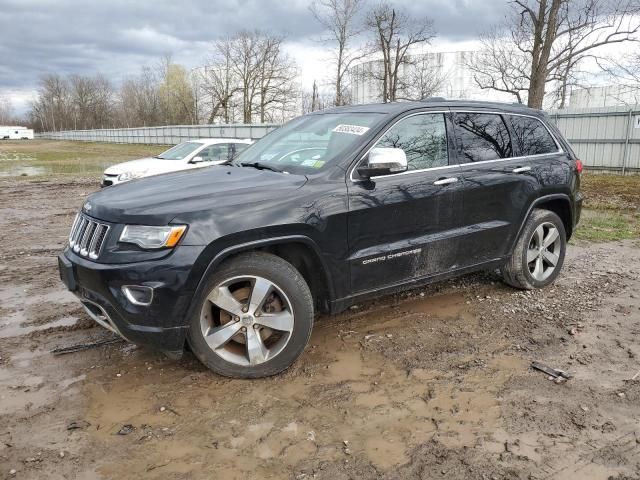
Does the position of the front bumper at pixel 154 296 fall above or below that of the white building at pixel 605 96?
below

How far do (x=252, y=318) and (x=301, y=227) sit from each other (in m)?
0.68

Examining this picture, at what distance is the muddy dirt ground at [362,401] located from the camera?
2631mm

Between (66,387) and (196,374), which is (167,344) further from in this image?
(66,387)

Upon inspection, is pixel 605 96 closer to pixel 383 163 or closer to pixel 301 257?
pixel 383 163

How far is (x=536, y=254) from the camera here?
508 centimetres

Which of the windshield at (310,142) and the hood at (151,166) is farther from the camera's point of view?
the hood at (151,166)

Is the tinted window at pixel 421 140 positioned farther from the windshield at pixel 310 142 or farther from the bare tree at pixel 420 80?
the bare tree at pixel 420 80

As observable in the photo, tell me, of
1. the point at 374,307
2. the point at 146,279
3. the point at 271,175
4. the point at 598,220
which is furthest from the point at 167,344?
the point at 598,220

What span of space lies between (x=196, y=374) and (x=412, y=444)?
1561 millimetres

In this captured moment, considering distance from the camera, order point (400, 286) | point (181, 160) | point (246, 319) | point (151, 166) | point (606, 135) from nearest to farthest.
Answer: point (246, 319) < point (400, 286) < point (151, 166) < point (181, 160) < point (606, 135)

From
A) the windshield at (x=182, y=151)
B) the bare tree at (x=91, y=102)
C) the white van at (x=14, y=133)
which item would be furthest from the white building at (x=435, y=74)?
the white van at (x=14, y=133)

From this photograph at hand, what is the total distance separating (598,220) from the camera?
359 inches

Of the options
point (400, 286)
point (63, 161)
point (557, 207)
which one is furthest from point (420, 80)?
point (400, 286)

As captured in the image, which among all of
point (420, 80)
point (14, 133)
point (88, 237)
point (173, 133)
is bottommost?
point (88, 237)
